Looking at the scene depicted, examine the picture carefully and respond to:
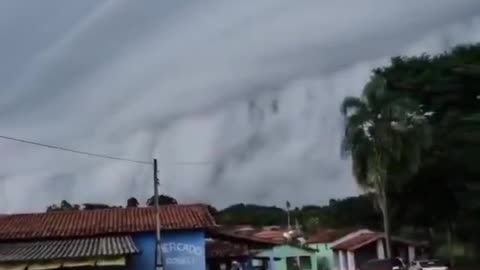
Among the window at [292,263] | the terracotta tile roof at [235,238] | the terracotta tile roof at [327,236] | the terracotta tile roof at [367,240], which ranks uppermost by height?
the terracotta tile roof at [327,236]

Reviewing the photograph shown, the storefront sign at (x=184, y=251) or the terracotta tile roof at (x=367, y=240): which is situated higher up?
the terracotta tile roof at (x=367, y=240)

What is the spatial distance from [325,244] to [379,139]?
31432 millimetres

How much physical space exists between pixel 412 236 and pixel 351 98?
14.6 meters

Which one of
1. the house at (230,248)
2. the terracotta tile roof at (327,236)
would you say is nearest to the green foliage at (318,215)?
the terracotta tile roof at (327,236)

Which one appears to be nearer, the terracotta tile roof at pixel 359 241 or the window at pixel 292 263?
the terracotta tile roof at pixel 359 241

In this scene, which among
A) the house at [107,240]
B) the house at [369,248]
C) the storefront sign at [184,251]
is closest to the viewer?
the house at [107,240]

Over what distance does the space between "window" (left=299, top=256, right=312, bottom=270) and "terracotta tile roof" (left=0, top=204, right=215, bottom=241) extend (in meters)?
27.6

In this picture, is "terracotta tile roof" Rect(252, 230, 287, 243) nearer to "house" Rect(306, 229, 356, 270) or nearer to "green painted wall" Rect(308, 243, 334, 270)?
"house" Rect(306, 229, 356, 270)

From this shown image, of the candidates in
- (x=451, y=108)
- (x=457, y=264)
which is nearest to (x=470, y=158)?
(x=451, y=108)

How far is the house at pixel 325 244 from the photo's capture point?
241 ft

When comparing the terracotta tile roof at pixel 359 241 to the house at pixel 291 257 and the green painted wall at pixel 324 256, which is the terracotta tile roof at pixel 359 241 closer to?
the house at pixel 291 257

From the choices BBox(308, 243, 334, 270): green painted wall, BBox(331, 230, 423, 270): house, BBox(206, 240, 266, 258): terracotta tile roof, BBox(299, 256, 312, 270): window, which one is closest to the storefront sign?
BBox(206, 240, 266, 258): terracotta tile roof

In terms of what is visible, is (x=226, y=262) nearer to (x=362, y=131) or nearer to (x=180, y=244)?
(x=180, y=244)

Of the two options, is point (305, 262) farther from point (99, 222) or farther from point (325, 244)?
point (99, 222)
